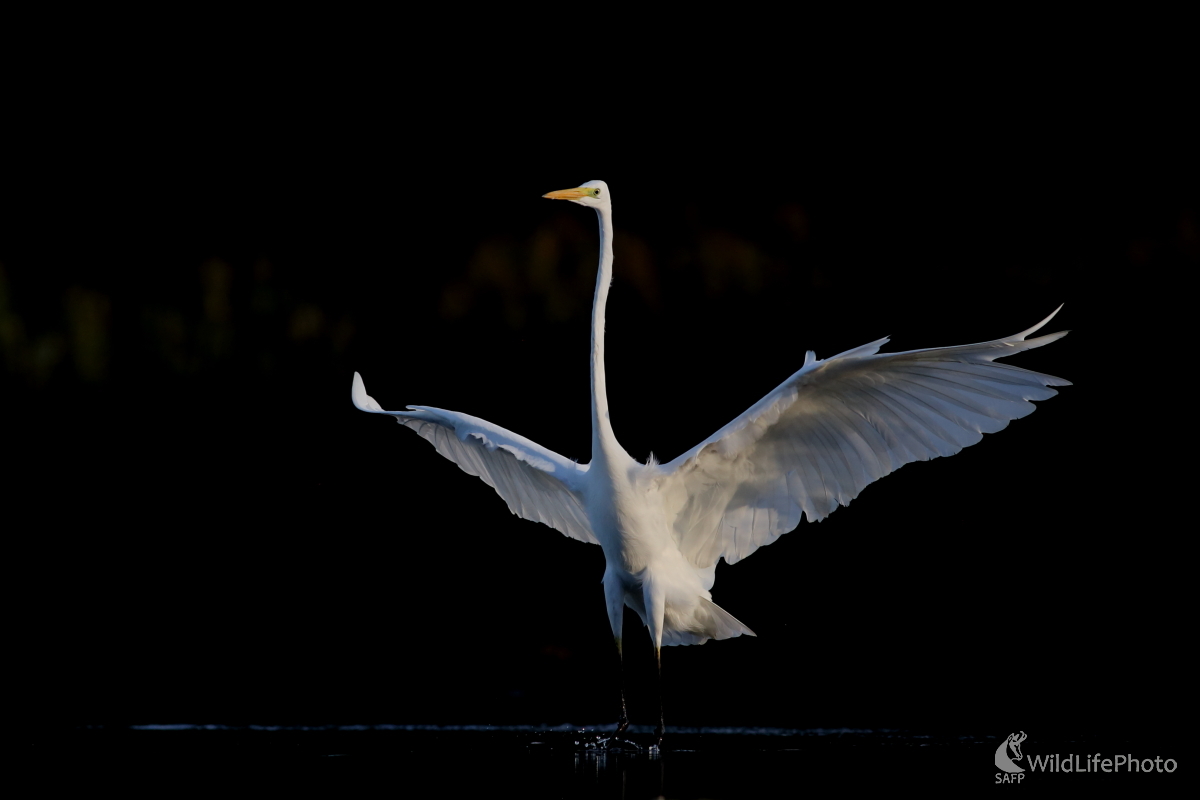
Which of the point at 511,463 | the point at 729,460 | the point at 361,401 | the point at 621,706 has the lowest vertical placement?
the point at 621,706

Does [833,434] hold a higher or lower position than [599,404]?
lower

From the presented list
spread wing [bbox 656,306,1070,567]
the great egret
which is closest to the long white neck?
the great egret

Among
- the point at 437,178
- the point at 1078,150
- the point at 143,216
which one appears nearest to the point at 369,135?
the point at 437,178

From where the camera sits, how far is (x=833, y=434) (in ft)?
18.2

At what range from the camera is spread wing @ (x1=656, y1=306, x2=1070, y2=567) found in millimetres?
5062

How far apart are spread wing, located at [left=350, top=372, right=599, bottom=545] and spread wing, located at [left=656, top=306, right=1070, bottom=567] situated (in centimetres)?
52

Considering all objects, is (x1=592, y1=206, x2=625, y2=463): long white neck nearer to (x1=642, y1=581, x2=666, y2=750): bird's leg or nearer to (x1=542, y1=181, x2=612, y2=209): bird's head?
(x1=542, y1=181, x2=612, y2=209): bird's head

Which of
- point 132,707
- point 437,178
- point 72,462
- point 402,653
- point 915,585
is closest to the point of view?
point 132,707

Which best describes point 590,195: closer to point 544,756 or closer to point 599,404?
point 599,404

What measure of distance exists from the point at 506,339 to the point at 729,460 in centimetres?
515

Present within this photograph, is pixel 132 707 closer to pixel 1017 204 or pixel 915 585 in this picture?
pixel 915 585

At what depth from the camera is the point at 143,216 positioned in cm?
1114

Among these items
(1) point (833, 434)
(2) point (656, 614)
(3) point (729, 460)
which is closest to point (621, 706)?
(2) point (656, 614)

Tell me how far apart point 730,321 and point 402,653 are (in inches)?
140
